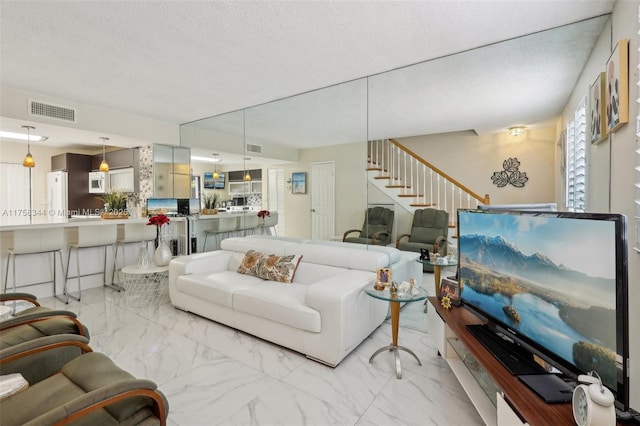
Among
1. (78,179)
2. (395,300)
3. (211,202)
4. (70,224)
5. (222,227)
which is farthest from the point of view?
(78,179)

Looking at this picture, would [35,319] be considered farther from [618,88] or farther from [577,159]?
[577,159]

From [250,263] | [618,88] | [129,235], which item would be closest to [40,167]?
[129,235]

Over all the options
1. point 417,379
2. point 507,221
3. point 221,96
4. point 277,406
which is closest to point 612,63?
point 507,221

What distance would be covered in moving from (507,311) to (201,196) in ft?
16.6

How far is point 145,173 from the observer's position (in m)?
5.73

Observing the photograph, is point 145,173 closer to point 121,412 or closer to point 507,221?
point 121,412

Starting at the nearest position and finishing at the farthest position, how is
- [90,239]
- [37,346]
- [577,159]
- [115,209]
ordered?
[37,346], [577,159], [90,239], [115,209]

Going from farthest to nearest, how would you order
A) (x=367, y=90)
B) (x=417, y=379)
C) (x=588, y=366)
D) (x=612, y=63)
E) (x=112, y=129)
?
(x=112, y=129) < (x=367, y=90) < (x=417, y=379) < (x=612, y=63) < (x=588, y=366)

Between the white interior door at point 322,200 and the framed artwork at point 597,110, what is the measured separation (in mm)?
2427

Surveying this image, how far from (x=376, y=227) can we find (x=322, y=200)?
2.54ft

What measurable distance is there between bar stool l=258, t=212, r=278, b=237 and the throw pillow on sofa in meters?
0.75

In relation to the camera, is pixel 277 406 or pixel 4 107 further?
pixel 4 107

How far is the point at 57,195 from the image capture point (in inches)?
263

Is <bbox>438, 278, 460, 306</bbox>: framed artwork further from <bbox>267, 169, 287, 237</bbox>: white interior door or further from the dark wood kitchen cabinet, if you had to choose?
the dark wood kitchen cabinet
